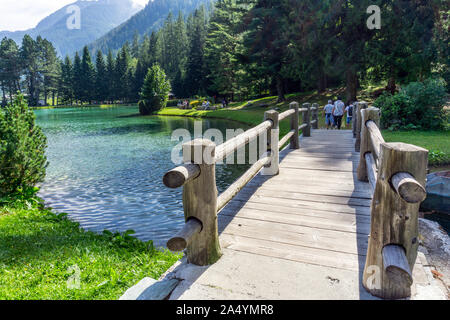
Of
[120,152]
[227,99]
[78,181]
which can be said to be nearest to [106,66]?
[227,99]

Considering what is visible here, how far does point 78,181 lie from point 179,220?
19.7 feet

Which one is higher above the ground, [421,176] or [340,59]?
[340,59]

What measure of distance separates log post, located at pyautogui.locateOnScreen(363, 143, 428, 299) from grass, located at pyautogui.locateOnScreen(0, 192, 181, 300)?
2792 millimetres

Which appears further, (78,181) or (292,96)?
(292,96)

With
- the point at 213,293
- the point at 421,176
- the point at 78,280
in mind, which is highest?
the point at 421,176

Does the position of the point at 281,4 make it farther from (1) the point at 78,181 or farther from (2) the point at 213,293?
(2) the point at 213,293

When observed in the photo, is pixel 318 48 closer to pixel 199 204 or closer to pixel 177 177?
pixel 199 204

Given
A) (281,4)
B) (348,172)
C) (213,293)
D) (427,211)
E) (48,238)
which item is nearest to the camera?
(213,293)

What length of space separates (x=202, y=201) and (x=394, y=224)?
1.60 meters

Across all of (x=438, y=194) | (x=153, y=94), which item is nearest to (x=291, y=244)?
(x=438, y=194)

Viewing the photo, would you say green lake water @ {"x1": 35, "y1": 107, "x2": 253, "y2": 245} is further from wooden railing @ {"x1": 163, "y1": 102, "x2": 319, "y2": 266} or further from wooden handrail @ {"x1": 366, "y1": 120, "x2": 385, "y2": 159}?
wooden handrail @ {"x1": 366, "y1": 120, "x2": 385, "y2": 159}

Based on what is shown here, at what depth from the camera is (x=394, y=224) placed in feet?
8.28

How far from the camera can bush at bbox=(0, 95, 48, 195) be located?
8.20 m

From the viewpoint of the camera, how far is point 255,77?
122ft
